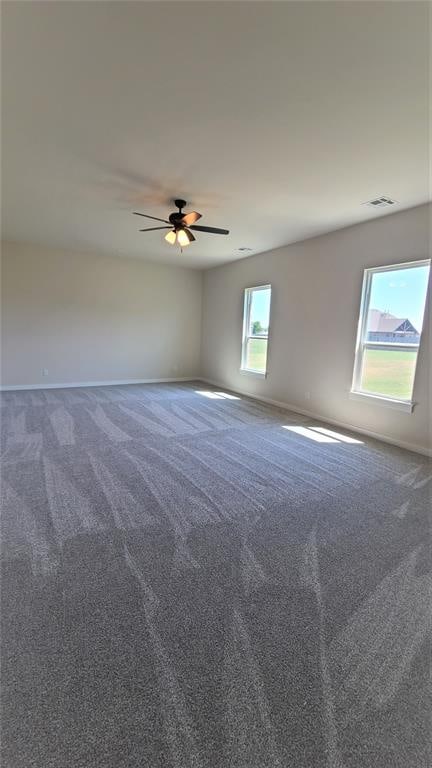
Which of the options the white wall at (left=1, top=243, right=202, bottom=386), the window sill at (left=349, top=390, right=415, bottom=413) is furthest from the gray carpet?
the white wall at (left=1, top=243, right=202, bottom=386)

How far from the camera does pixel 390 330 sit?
415 centimetres

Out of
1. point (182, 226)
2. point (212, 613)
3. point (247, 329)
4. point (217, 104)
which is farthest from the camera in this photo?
point (247, 329)

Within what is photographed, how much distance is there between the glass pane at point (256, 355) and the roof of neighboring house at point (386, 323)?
86.7 inches

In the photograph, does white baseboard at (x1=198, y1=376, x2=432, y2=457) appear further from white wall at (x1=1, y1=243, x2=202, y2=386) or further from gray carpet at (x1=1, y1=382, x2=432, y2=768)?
white wall at (x1=1, y1=243, x2=202, y2=386)

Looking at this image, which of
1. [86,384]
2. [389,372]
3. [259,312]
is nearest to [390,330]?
[389,372]

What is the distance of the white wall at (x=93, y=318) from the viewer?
624cm

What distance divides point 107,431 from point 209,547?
8.23 ft

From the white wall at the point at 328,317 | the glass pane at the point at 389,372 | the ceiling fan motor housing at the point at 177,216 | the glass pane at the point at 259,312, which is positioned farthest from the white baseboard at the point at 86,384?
the glass pane at the point at 389,372

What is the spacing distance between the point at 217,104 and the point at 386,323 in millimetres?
3130

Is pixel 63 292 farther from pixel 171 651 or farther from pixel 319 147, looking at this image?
pixel 171 651

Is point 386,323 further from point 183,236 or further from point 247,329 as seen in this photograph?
point 247,329

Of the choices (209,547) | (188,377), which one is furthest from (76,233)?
(209,547)

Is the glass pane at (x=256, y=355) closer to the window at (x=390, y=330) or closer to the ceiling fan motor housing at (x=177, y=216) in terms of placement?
the window at (x=390, y=330)

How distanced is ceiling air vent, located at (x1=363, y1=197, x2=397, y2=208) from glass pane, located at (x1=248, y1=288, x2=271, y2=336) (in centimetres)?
248
